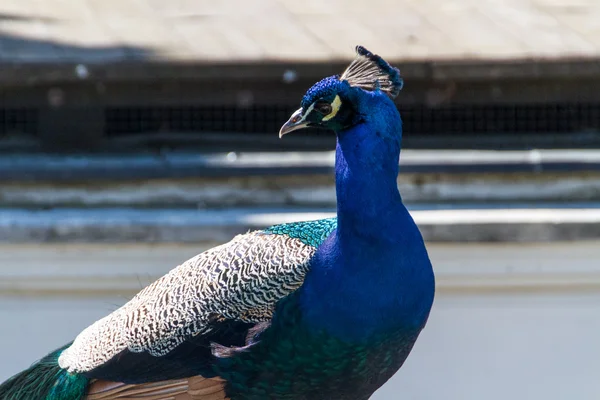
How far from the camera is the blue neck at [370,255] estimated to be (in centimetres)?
191

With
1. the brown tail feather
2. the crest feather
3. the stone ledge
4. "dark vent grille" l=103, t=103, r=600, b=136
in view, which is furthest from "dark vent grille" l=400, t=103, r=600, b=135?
the brown tail feather

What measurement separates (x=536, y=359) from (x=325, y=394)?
1125mm

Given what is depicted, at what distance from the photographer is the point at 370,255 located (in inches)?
76.2

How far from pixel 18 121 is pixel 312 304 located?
1499 mm

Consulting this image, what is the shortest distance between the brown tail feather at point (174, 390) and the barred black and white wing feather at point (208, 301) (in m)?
0.02

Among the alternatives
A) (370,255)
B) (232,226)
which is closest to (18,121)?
(232,226)

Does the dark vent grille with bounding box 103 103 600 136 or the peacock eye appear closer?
the peacock eye

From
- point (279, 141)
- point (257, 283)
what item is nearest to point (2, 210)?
point (279, 141)

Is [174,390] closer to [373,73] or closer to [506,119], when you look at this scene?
[373,73]

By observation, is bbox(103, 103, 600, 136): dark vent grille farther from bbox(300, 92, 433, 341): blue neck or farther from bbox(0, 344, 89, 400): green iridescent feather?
bbox(300, 92, 433, 341): blue neck

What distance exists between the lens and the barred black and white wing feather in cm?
201

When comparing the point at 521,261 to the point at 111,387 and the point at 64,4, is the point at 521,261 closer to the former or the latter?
the point at 111,387

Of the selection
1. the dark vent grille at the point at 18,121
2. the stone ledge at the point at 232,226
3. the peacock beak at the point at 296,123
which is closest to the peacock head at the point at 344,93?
the peacock beak at the point at 296,123

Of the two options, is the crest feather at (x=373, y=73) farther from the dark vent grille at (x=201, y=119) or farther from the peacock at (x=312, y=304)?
the dark vent grille at (x=201, y=119)
